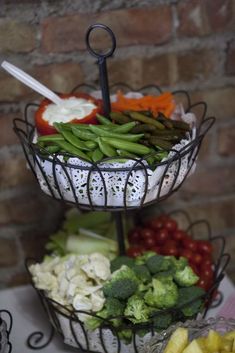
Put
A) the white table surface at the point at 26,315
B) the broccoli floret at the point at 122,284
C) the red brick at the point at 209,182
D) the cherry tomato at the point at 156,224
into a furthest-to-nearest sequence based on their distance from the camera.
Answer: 1. the red brick at the point at 209,182
2. the cherry tomato at the point at 156,224
3. the white table surface at the point at 26,315
4. the broccoli floret at the point at 122,284

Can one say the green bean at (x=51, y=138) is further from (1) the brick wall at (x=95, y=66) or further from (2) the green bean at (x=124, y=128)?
(1) the brick wall at (x=95, y=66)

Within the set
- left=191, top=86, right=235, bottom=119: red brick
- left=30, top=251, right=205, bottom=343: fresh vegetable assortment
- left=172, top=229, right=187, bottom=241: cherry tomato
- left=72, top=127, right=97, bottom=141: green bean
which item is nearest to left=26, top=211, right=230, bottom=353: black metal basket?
left=30, top=251, right=205, bottom=343: fresh vegetable assortment

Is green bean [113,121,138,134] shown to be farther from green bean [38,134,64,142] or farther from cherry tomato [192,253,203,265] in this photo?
cherry tomato [192,253,203,265]

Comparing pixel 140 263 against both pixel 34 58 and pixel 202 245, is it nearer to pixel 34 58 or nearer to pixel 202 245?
pixel 202 245

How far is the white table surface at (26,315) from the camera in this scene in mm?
784

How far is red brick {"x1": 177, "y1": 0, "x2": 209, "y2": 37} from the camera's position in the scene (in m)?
0.87

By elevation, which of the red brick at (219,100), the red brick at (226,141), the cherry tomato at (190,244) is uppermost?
the red brick at (219,100)

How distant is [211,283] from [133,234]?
6.3 inches

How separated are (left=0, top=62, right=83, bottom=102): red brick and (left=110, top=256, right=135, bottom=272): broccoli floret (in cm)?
30

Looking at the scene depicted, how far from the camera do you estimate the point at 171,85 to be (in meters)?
0.91

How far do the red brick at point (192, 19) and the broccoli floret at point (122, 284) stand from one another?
0.42m

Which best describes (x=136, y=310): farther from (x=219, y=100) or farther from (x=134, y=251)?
(x=219, y=100)

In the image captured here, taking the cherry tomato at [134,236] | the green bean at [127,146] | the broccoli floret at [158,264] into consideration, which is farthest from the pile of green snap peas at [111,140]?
the cherry tomato at [134,236]

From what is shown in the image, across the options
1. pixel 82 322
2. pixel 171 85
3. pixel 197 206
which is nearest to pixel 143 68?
pixel 171 85
